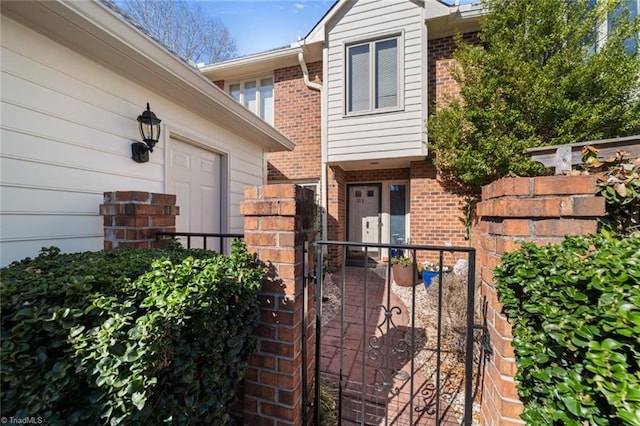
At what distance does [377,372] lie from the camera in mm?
2516

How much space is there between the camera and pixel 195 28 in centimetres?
763

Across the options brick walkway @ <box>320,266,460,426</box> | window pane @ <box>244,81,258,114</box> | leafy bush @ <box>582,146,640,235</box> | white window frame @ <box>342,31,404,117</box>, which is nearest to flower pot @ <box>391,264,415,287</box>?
brick walkway @ <box>320,266,460,426</box>

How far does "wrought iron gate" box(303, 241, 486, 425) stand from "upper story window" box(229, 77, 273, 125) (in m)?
4.95

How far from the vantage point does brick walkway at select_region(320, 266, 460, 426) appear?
1.78 metres

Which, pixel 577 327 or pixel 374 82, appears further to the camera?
pixel 374 82

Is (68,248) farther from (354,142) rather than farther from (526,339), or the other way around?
(354,142)

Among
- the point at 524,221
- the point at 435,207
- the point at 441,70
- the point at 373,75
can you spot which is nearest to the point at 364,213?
the point at 435,207

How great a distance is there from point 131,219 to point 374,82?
528cm

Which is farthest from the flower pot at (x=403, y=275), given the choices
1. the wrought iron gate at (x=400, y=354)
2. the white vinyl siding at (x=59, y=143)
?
the white vinyl siding at (x=59, y=143)

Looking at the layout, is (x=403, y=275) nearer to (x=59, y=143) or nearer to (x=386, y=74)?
(x=386, y=74)

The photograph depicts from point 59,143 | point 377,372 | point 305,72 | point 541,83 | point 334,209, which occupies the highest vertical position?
point 305,72

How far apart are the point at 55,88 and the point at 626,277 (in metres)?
3.34

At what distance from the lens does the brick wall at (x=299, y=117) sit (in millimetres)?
6629

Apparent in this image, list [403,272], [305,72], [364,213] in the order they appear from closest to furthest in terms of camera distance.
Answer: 1. [403,272]
2. [305,72]
3. [364,213]
